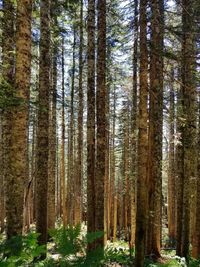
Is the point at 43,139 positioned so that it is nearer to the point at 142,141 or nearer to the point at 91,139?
the point at 91,139

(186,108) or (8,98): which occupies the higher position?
(186,108)

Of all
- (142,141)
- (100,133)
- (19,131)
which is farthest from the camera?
(100,133)

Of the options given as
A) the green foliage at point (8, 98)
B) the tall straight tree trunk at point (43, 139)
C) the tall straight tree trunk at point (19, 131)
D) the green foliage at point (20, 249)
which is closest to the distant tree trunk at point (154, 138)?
the tall straight tree trunk at point (43, 139)

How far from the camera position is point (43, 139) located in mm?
9719

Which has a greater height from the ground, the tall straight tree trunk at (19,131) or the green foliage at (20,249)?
the tall straight tree trunk at (19,131)

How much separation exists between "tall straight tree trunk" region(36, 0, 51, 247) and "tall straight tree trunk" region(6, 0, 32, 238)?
2.21 metres

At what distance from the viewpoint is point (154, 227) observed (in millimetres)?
12531

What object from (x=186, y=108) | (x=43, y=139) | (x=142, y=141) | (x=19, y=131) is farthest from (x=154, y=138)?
(x=19, y=131)

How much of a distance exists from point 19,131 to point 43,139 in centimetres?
273

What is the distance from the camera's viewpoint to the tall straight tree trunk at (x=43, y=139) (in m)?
9.54

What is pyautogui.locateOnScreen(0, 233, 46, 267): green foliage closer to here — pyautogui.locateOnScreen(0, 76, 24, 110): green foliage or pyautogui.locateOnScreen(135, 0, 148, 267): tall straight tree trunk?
pyautogui.locateOnScreen(0, 76, 24, 110): green foliage

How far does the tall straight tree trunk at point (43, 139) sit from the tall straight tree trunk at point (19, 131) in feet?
7.26

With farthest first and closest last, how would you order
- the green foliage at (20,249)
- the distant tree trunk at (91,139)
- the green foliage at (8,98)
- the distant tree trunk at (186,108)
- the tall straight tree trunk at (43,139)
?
the distant tree trunk at (186,108), the distant tree trunk at (91,139), the tall straight tree trunk at (43,139), the green foliage at (8,98), the green foliage at (20,249)

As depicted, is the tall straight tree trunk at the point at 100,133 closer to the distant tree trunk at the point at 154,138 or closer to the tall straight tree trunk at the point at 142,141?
the tall straight tree trunk at the point at 142,141
